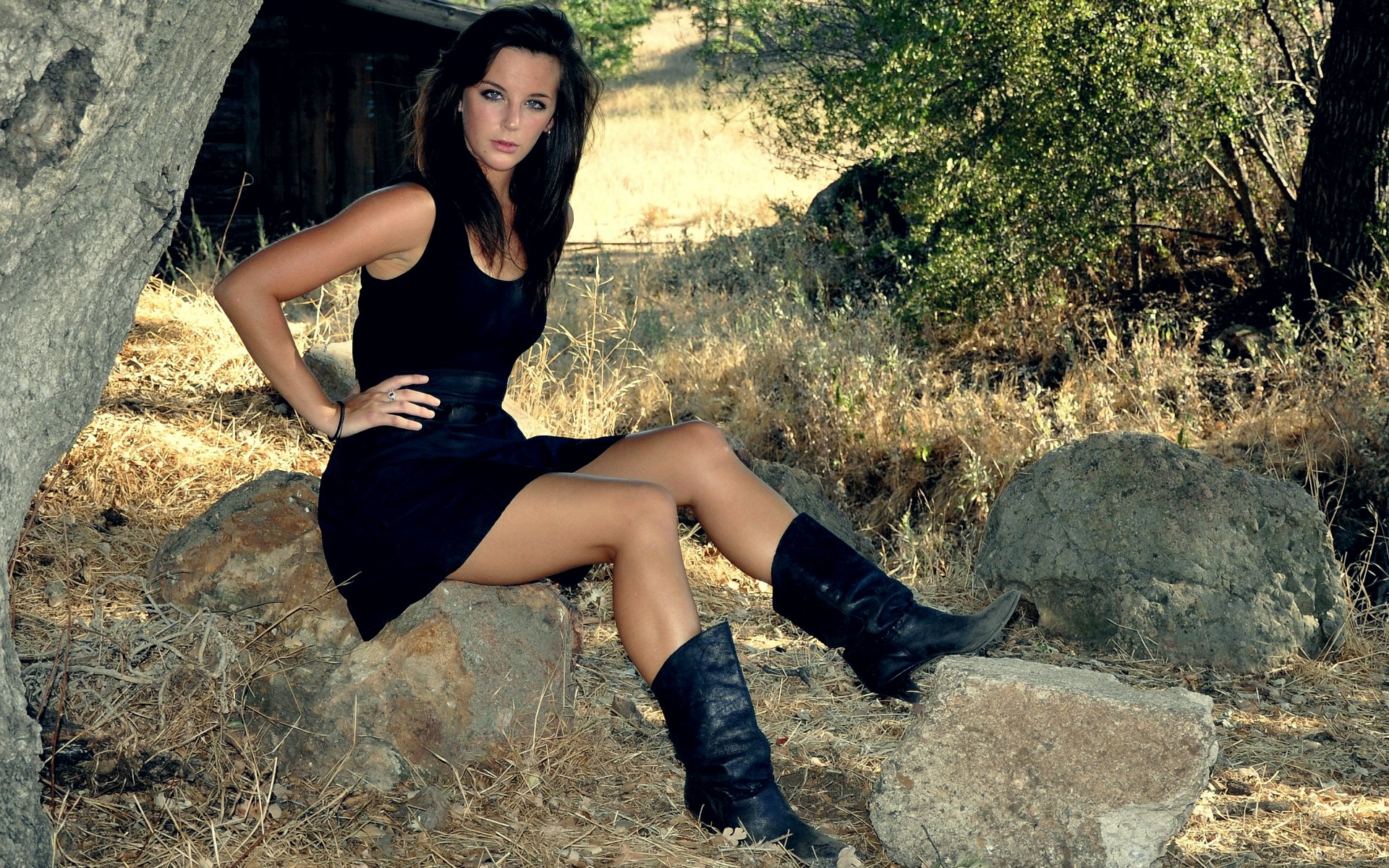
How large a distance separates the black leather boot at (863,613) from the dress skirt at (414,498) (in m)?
0.70

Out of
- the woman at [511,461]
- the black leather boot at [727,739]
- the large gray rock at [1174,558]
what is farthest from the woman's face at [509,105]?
the large gray rock at [1174,558]

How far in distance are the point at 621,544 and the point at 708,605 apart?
1.68 metres

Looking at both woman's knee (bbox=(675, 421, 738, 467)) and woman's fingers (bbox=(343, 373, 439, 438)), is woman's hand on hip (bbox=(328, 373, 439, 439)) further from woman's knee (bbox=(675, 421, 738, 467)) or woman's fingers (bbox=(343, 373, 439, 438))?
woman's knee (bbox=(675, 421, 738, 467))

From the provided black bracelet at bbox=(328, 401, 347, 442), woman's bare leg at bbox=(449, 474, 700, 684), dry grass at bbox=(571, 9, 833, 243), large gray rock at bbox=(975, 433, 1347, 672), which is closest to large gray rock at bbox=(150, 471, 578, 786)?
woman's bare leg at bbox=(449, 474, 700, 684)

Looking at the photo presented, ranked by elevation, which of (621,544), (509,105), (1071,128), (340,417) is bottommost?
(621,544)

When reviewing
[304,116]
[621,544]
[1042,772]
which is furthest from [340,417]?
[304,116]

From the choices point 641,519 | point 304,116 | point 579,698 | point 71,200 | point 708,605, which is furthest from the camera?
point 304,116

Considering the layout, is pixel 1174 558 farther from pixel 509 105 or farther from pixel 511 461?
pixel 509 105

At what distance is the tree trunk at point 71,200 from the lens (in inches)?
82.5

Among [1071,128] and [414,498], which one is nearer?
[414,498]

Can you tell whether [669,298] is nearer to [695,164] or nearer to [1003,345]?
[1003,345]

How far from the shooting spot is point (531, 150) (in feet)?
11.1

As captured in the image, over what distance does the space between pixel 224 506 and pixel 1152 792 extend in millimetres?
2455

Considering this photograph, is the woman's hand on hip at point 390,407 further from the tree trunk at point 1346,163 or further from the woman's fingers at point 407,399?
the tree trunk at point 1346,163
